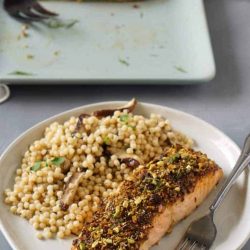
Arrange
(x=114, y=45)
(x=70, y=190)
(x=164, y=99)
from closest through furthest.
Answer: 1. (x=70, y=190)
2. (x=164, y=99)
3. (x=114, y=45)

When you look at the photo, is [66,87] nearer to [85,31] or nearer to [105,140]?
[85,31]

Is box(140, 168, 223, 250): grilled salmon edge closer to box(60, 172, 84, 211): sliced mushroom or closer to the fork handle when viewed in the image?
the fork handle

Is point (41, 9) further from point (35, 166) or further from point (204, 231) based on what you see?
point (204, 231)

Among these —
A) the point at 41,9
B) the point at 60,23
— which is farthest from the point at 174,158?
the point at 41,9

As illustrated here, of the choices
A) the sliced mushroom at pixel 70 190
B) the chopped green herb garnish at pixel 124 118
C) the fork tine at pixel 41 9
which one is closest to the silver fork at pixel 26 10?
the fork tine at pixel 41 9

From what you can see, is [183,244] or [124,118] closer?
[183,244]

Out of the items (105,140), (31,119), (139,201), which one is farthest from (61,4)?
(139,201)
